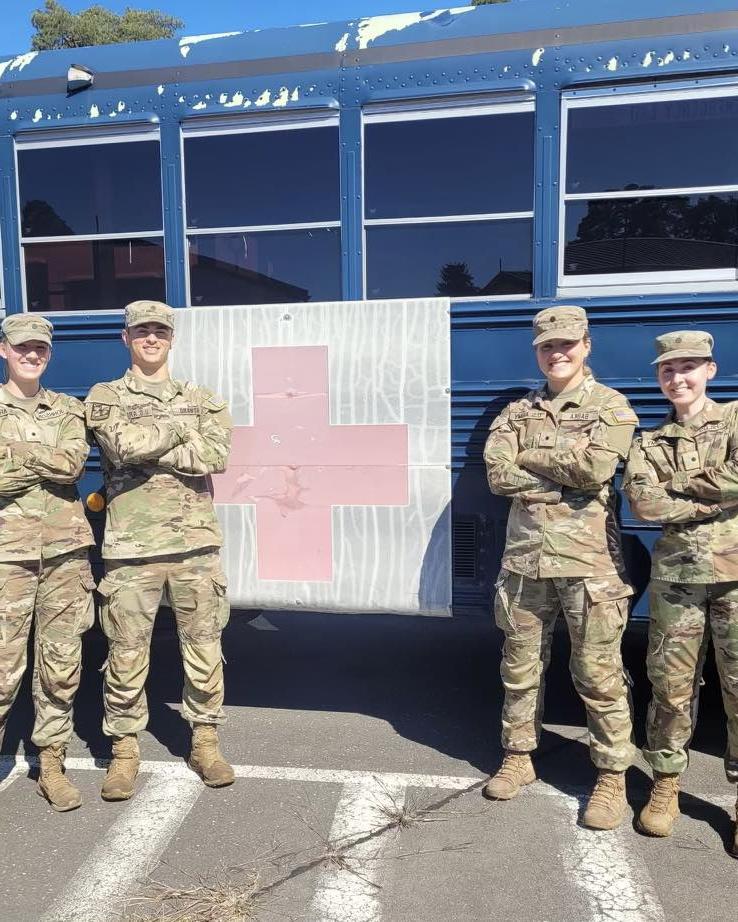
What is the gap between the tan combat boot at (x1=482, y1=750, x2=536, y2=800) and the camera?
3059mm

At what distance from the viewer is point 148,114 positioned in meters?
3.51

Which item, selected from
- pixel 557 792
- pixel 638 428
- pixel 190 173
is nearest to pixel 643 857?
pixel 557 792

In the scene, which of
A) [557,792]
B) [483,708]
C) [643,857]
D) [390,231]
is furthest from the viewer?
[483,708]

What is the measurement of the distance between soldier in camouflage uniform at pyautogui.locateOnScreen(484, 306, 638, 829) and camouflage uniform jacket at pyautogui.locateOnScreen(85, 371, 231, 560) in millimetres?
1118

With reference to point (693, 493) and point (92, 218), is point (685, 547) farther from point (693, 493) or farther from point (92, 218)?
point (92, 218)

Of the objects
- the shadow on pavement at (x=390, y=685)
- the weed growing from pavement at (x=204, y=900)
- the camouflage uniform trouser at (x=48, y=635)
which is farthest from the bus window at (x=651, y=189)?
the weed growing from pavement at (x=204, y=900)

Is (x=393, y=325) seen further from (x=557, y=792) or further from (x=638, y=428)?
(x=557, y=792)

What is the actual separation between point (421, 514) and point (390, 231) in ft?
3.90

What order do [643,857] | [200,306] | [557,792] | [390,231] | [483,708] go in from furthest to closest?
[483,708]
[200,306]
[390,231]
[557,792]
[643,857]

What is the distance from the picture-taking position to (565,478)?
9.39ft

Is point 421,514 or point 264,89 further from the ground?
point 264,89

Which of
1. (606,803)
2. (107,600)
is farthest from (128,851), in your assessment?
(606,803)

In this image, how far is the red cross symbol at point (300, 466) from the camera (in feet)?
11.4

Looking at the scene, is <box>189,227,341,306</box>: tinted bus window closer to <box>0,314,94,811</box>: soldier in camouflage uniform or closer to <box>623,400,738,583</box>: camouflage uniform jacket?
<box>0,314,94,811</box>: soldier in camouflage uniform
